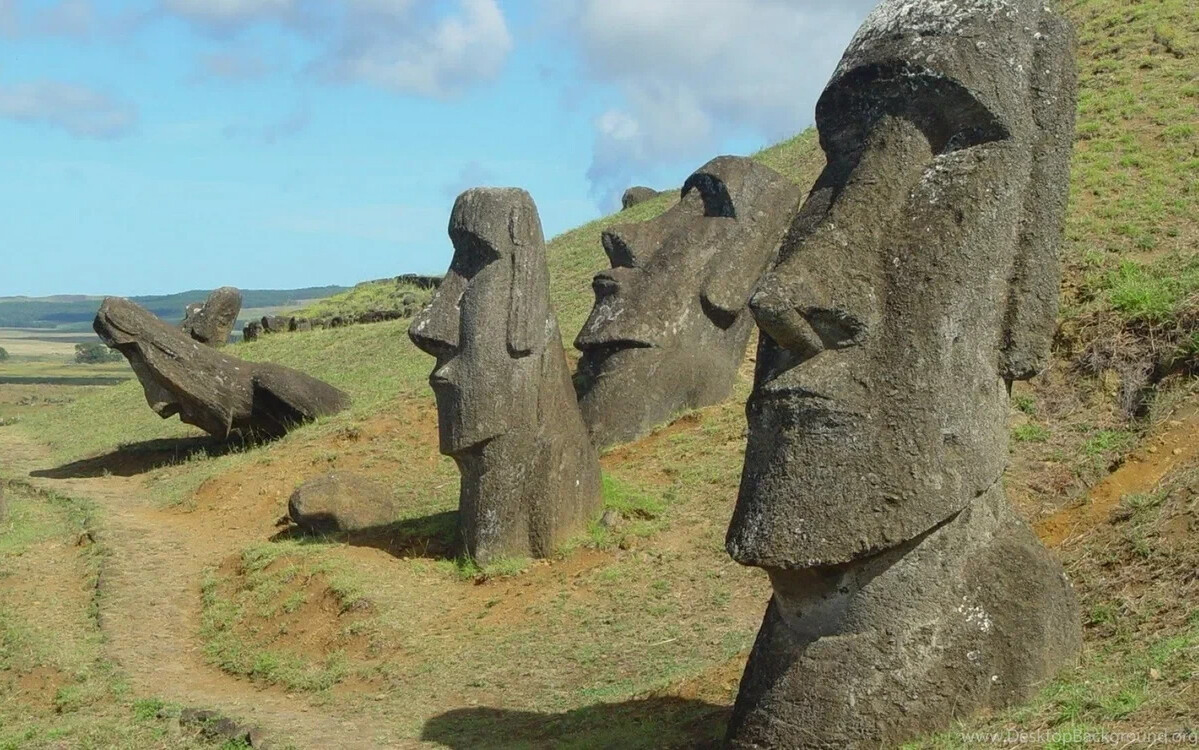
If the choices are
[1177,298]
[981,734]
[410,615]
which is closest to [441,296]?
[410,615]

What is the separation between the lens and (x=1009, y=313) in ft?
21.0

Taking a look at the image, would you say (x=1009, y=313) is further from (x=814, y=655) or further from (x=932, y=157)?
(x=814, y=655)

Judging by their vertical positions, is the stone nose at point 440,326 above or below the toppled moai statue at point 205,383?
above

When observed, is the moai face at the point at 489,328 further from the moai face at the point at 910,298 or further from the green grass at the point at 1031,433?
the moai face at the point at 910,298

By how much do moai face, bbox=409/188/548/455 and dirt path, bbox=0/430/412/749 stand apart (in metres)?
2.71

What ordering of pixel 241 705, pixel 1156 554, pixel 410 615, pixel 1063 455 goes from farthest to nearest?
pixel 1063 455 → pixel 410 615 → pixel 241 705 → pixel 1156 554

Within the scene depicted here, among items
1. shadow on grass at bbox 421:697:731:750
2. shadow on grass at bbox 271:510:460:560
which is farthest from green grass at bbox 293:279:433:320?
shadow on grass at bbox 421:697:731:750

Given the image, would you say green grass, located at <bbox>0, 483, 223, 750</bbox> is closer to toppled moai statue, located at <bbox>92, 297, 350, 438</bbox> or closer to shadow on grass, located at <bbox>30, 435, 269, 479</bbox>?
toppled moai statue, located at <bbox>92, 297, 350, 438</bbox>

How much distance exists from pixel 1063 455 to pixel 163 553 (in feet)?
27.8

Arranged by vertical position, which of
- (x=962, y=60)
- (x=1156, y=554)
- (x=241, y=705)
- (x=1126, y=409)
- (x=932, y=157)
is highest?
(x=962, y=60)

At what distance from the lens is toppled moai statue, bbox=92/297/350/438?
19.2 m

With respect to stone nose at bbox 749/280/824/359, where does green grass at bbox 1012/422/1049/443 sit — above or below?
below

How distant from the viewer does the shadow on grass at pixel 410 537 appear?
12984mm

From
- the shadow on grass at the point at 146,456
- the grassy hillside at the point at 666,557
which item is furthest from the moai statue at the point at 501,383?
the shadow on grass at the point at 146,456
